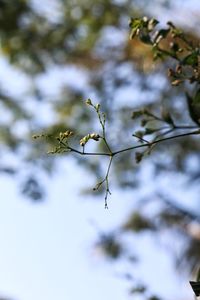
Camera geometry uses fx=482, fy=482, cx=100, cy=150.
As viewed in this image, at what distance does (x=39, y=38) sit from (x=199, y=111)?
2907mm

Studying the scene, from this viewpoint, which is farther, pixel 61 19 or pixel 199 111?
pixel 61 19

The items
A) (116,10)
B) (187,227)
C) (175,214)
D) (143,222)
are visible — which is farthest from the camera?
(116,10)

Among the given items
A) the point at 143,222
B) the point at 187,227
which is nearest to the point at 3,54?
the point at 143,222

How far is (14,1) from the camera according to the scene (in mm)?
3342

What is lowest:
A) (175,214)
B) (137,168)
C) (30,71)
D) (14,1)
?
(175,214)

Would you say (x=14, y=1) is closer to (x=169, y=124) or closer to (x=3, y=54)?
(x=3, y=54)

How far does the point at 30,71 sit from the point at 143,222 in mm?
1415

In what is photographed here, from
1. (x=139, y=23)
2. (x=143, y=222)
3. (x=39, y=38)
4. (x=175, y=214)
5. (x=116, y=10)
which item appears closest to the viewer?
(x=139, y=23)

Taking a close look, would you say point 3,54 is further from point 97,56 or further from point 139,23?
point 139,23

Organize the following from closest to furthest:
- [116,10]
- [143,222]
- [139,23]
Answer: [139,23]
[143,222]
[116,10]

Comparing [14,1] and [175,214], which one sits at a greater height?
[14,1]

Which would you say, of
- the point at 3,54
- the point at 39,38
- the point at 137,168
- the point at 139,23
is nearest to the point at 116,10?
the point at 39,38

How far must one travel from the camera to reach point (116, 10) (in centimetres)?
317

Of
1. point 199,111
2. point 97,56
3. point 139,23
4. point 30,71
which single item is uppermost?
point 30,71
